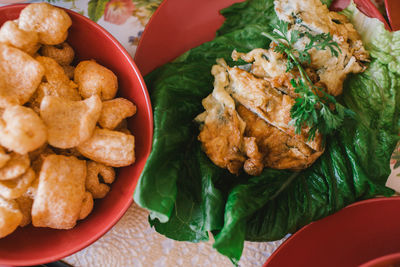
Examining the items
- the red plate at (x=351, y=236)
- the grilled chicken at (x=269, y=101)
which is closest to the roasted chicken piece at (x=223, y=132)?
the grilled chicken at (x=269, y=101)

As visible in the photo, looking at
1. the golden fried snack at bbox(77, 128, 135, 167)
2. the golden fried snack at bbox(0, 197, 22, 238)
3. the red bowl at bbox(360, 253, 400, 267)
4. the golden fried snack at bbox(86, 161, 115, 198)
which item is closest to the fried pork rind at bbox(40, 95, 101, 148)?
the golden fried snack at bbox(77, 128, 135, 167)

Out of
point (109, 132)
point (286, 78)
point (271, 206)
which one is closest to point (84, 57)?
point (109, 132)

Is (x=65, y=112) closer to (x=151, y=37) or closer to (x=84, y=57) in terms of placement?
(x=84, y=57)

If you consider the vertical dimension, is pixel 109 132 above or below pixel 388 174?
above

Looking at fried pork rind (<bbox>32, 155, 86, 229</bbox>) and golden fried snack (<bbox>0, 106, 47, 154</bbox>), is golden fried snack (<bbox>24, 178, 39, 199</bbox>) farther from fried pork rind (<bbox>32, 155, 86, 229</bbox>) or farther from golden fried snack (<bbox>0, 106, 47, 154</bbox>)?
golden fried snack (<bbox>0, 106, 47, 154</bbox>)

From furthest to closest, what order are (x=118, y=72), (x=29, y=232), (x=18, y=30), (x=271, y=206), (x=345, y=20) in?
(x=345, y=20) < (x=271, y=206) < (x=118, y=72) < (x=29, y=232) < (x=18, y=30)

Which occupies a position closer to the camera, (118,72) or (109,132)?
(109,132)

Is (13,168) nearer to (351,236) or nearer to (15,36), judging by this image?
(15,36)
